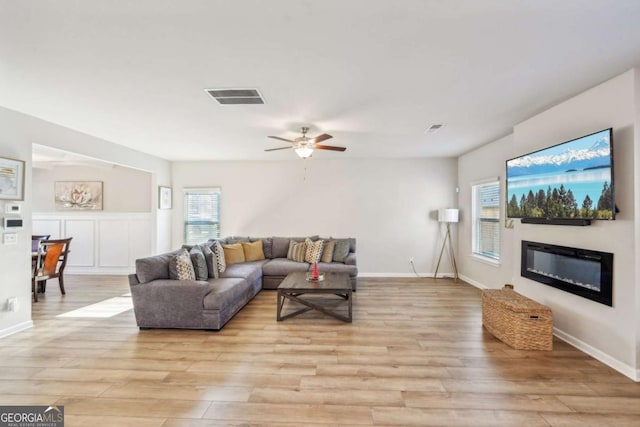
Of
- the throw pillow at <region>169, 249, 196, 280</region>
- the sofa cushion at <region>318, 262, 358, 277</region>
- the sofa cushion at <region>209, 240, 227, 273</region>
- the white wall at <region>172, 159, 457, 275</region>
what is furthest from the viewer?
the white wall at <region>172, 159, 457, 275</region>

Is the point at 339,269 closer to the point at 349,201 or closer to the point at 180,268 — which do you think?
the point at 349,201

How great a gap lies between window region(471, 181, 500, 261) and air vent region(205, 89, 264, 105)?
4.13m

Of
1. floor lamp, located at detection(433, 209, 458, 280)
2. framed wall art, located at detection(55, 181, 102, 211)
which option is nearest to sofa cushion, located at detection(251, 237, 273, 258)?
floor lamp, located at detection(433, 209, 458, 280)

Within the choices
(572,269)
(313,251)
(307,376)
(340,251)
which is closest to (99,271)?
(313,251)

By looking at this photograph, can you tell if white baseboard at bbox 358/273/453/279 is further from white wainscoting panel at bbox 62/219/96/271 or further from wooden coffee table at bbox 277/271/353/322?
white wainscoting panel at bbox 62/219/96/271

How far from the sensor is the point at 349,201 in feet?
21.2

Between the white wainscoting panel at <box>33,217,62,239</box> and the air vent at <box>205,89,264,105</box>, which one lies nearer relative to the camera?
the air vent at <box>205,89,264,105</box>

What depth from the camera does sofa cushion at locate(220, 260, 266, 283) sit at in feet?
15.0

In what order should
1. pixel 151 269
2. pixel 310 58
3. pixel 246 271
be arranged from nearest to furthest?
pixel 310 58 < pixel 151 269 < pixel 246 271

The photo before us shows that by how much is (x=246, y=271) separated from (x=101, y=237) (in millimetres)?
4200

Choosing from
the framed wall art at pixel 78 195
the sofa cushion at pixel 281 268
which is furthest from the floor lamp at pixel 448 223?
the framed wall art at pixel 78 195

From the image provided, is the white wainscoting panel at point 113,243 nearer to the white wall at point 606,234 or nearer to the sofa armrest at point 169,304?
the sofa armrest at point 169,304

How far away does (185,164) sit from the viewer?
22.1 ft

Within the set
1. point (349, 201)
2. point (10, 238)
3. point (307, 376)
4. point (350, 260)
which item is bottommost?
point (307, 376)
